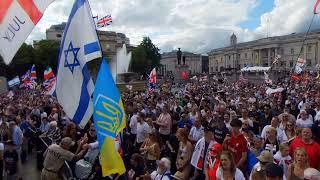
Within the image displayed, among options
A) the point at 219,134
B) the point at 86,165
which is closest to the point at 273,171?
the point at 219,134

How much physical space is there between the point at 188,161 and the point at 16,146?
5.21 metres

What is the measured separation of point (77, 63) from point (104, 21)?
29.7 meters

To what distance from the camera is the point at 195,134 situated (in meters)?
9.69

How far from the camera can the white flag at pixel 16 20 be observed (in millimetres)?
5398

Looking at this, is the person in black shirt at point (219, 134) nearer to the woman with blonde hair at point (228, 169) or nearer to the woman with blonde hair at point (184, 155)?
the woman with blonde hair at point (184, 155)

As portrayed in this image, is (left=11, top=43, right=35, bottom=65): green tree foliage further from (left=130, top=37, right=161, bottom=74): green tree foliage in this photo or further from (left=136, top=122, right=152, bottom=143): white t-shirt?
(left=136, top=122, right=152, bottom=143): white t-shirt

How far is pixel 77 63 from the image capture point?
585 centimetres

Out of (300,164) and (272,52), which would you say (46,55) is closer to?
(272,52)

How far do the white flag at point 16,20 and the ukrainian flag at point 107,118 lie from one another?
108cm

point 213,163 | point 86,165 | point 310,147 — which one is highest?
point 310,147

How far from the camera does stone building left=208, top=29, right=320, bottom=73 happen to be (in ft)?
367

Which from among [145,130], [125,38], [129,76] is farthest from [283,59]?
[145,130]

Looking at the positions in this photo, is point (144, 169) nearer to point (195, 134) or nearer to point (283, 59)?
point (195, 134)

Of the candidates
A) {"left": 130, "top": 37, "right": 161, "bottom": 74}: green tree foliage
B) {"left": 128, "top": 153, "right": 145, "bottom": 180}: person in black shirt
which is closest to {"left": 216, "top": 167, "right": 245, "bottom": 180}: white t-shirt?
{"left": 128, "top": 153, "right": 145, "bottom": 180}: person in black shirt
